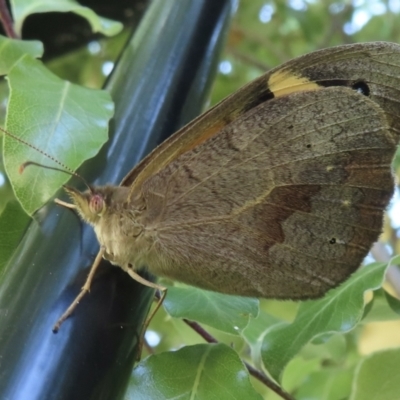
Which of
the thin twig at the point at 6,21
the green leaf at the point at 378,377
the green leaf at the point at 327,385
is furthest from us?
the green leaf at the point at 327,385

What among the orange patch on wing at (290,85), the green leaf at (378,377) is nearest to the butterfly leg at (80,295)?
the orange patch on wing at (290,85)

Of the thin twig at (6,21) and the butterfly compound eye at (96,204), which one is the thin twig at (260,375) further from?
the thin twig at (6,21)

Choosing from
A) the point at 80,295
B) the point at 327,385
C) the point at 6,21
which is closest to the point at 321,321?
the point at 327,385

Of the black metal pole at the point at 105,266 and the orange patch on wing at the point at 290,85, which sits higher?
the orange patch on wing at the point at 290,85

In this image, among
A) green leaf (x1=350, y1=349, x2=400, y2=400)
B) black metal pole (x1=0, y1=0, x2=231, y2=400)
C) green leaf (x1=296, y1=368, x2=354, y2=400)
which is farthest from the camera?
green leaf (x1=296, y1=368, x2=354, y2=400)

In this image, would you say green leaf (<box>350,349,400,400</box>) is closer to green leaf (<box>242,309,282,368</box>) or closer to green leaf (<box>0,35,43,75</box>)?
green leaf (<box>242,309,282,368</box>)

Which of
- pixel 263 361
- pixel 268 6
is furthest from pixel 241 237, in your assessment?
pixel 268 6

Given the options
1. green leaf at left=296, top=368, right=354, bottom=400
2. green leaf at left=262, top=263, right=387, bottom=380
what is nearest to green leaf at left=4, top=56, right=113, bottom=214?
green leaf at left=262, top=263, right=387, bottom=380

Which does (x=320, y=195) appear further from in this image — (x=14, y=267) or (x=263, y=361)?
(x=14, y=267)

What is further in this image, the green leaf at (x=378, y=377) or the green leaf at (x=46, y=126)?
the green leaf at (x=378, y=377)
